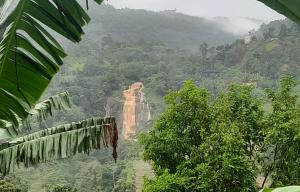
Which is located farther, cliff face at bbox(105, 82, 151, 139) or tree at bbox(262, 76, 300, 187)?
cliff face at bbox(105, 82, 151, 139)

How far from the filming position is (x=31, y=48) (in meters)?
1.50

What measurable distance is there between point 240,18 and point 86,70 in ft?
215

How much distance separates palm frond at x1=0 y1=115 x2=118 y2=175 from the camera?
3.12 meters

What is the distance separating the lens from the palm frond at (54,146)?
3125 millimetres

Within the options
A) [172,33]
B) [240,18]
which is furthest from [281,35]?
[240,18]

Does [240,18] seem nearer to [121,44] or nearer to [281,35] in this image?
[121,44]

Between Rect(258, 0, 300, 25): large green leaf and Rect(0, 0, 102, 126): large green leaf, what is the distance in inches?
24.7

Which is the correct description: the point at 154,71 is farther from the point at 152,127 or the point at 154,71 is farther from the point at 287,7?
the point at 287,7

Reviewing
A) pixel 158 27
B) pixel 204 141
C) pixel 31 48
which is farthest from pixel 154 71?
pixel 31 48

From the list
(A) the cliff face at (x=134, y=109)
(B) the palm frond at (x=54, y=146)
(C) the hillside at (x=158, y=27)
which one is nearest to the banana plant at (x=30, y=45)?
(B) the palm frond at (x=54, y=146)

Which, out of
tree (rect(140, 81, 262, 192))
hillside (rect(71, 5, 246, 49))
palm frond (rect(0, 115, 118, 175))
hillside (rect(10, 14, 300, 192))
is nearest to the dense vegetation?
tree (rect(140, 81, 262, 192))

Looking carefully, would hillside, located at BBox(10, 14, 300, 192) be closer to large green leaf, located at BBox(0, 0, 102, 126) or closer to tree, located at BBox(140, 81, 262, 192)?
tree, located at BBox(140, 81, 262, 192)

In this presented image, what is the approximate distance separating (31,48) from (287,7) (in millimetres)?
977

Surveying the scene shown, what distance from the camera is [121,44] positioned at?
63844mm
